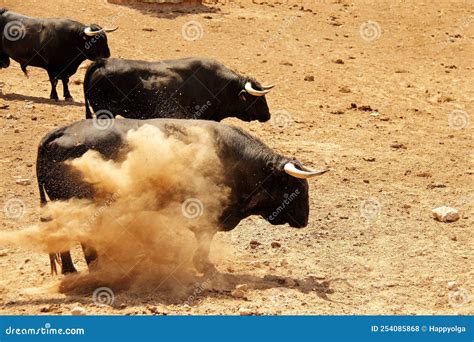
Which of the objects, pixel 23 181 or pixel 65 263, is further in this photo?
pixel 23 181

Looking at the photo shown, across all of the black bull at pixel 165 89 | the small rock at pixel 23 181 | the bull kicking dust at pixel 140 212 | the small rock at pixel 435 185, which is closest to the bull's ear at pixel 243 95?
the black bull at pixel 165 89

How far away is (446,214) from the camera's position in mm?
11250

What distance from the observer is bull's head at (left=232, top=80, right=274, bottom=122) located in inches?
528

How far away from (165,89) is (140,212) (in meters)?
4.18

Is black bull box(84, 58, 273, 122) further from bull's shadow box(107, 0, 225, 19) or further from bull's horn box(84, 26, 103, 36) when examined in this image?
bull's shadow box(107, 0, 225, 19)

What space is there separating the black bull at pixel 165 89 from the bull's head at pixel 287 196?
11.4ft

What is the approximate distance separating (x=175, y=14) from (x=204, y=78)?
38.9 ft

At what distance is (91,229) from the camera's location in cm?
867

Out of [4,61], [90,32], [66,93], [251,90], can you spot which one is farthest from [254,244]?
[4,61]

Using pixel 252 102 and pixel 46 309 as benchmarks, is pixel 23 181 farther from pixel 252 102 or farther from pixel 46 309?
pixel 46 309

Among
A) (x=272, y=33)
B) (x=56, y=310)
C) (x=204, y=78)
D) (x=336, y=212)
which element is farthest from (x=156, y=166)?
(x=272, y=33)

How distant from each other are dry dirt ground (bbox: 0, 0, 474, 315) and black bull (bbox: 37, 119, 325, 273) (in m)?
0.58

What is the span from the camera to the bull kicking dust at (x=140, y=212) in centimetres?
866

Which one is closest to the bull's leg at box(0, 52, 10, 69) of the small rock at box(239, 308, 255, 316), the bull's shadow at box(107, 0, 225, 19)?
the bull's shadow at box(107, 0, 225, 19)
